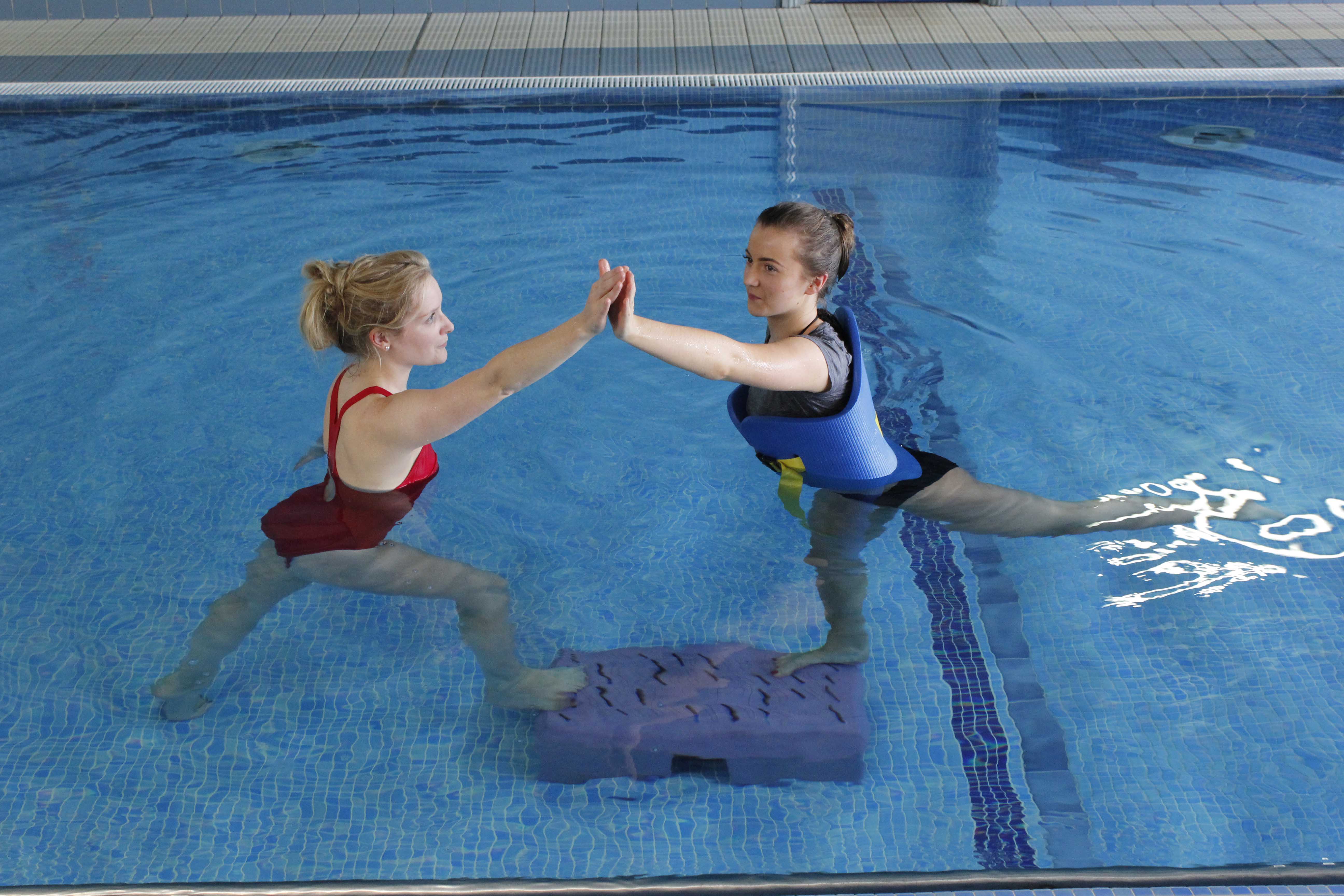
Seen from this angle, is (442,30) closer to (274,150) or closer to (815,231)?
(274,150)

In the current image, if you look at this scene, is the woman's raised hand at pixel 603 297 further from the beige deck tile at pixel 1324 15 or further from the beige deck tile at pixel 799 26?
the beige deck tile at pixel 1324 15

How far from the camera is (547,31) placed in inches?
337

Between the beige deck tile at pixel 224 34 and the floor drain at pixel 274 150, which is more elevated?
the beige deck tile at pixel 224 34

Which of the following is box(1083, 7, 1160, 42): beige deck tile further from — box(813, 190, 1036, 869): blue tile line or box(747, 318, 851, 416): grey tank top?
box(747, 318, 851, 416): grey tank top

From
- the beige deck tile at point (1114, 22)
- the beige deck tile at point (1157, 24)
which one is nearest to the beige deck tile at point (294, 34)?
the beige deck tile at point (1114, 22)

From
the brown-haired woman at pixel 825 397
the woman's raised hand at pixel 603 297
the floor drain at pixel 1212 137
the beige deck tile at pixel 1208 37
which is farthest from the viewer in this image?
the beige deck tile at pixel 1208 37

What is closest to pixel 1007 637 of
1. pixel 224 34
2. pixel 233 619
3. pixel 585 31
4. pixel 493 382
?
pixel 493 382

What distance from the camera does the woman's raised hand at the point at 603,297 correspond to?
7.29 feet

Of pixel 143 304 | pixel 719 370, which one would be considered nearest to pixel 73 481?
pixel 143 304

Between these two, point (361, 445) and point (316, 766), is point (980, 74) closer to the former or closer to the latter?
point (361, 445)

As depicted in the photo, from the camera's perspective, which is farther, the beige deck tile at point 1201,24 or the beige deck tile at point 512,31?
the beige deck tile at point 512,31

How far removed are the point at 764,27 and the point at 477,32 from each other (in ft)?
7.53

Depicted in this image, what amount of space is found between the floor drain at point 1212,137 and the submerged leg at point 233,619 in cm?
619

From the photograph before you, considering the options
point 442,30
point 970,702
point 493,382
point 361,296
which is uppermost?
point 442,30
